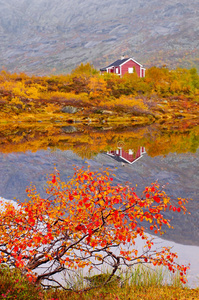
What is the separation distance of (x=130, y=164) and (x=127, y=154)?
165 inches

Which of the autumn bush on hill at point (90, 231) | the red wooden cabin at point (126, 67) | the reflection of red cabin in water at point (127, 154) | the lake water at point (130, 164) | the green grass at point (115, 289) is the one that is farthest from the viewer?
the red wooden cabin at point (126, 67)

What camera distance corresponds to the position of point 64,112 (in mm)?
71125

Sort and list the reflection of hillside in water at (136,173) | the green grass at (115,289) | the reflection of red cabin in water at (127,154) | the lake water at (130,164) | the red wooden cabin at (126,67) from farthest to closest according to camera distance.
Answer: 1. the red wooden cabin at (126,67)
2. the reflection of red cabin in water at (127,154)
3. the reflection of hillside in water at (136,173)
4. the lake water at (130,164)
5. the green grass at (115,289)

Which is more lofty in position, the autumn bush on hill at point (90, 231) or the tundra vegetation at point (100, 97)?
the tundra vegetation at point (100, 97)

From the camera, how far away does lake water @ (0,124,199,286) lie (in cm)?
1148

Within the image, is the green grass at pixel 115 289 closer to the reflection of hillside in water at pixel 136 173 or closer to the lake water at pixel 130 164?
the lake water at pixel 130 164

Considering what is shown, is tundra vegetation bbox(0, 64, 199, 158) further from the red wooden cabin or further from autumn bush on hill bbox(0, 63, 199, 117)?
the red wooden cabin

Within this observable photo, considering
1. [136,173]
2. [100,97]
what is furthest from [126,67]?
[136,173]

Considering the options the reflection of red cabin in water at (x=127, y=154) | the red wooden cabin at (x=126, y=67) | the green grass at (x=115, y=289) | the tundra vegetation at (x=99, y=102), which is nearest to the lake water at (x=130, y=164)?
the reflection of red cabin in water at (x=127, y=154)

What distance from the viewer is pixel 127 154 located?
89.3 feet

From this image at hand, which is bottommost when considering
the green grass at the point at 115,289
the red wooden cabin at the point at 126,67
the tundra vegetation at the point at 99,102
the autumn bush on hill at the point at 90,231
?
the green grass at the point at 115,289

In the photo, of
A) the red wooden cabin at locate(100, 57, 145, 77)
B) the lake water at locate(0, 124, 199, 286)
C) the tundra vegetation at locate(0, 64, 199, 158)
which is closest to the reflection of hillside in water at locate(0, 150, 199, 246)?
the lake water at locate(0, 124, 199, 286)

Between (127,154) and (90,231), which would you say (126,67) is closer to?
(127,154)

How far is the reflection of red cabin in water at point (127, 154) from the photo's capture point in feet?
81.7
